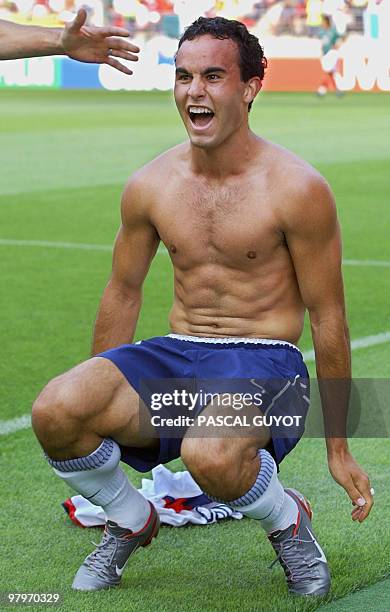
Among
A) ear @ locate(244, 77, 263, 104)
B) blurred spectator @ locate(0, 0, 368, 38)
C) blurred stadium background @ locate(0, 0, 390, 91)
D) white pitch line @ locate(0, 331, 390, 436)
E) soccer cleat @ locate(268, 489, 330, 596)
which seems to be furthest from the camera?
blurred spectator @ locate(0, 0, 368, 38)

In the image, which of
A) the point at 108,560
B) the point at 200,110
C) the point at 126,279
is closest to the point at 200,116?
the point at 200,110

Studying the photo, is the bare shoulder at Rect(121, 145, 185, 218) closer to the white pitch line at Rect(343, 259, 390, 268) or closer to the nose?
the nose

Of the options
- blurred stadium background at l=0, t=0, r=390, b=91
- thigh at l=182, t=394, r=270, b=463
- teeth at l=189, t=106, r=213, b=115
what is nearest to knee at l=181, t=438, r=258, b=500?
thigh at l=182, t=394, r=270, b=463

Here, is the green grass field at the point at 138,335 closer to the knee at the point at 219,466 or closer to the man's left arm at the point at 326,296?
the knee at the point at 219,466

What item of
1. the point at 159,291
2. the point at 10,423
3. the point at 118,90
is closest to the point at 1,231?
the point at 159,291

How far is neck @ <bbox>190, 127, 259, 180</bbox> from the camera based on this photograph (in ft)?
14.7

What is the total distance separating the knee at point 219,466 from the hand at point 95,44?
152cm

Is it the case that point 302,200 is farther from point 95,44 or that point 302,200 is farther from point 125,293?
point 95,44

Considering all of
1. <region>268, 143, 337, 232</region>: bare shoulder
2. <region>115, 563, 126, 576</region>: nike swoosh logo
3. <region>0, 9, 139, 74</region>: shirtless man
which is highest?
<region>0, 9, 139, 74</region>: shirtless man

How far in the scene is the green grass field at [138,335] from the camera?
4.36m

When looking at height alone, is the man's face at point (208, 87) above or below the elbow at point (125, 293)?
above

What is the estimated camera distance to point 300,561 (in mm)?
4230

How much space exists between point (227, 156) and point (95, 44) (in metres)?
0.77

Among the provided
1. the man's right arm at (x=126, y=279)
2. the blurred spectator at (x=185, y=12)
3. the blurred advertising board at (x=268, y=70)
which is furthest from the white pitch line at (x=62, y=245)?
the blurred spectator at (x=185, y=12)
